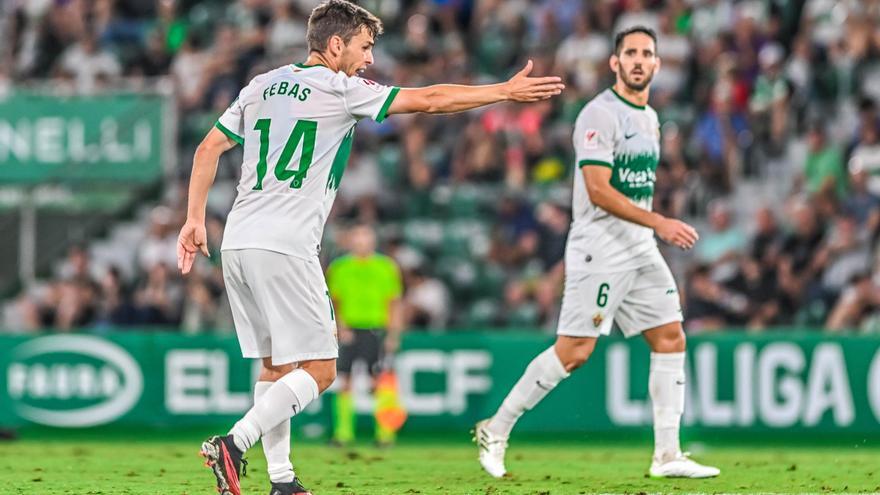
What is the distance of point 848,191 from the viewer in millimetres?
18328

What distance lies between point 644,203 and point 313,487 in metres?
2.78

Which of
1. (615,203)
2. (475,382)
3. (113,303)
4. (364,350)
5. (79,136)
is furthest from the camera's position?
(79,136)

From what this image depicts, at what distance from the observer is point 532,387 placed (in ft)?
36.1

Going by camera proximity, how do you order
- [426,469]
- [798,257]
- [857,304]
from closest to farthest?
[426,469] < [857,304] < [798,257]

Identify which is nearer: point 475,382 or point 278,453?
point 278,453

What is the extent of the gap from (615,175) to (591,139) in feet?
0.96

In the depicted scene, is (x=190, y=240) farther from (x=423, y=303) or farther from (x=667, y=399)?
(x=423, y=303)

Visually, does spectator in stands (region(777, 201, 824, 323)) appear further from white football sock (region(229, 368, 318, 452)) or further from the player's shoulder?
white football sock (region(229, 368, 318, 452))

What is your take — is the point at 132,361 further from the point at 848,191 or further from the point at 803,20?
the point at 803,20

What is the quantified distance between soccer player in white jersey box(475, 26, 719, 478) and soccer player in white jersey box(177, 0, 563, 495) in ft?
7.23

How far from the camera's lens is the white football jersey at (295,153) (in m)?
8.76

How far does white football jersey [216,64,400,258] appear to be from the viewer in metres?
8.76

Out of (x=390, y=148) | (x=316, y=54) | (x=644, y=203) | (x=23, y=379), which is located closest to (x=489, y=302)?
(x=390, y=148)

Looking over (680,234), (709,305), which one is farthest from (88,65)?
(680,234)
